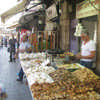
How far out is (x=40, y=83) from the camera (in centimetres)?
A: 199

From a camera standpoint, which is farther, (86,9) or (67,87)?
(86,9)

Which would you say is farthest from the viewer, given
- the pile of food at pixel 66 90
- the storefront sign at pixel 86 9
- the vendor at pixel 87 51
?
the storefront sign at pixel 86 9

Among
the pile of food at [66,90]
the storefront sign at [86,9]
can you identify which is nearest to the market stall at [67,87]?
the pile of food at [66,90]

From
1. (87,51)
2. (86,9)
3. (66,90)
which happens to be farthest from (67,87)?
(86,9)

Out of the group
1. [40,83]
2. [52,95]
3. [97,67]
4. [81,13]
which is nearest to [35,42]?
[81,13]

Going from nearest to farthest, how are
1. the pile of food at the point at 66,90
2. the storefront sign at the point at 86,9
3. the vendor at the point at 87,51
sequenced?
1. the pile of food at the point at 66,90
2. the vendor at the point at 87,51
3. the storefront sign at the point at 86,9

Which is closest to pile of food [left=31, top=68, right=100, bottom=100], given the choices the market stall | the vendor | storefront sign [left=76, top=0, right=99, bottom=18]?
the market stall

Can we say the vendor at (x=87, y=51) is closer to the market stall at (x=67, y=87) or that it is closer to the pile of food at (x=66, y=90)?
the market stall at (x=67, y=87)

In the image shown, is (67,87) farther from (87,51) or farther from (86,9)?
(86,9)

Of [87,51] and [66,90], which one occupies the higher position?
[87,51]

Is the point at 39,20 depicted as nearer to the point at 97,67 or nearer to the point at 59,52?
the point at 59,52

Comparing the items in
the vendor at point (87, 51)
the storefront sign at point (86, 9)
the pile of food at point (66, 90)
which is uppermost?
the storefront sign at point (86, 9)

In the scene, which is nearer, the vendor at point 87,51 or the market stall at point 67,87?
the market stall at point 67,87

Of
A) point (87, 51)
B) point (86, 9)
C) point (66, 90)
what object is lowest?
point (66, 90)
